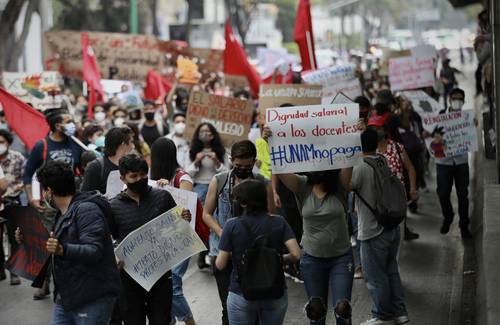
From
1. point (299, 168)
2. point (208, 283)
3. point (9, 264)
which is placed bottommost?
point (208, 283)

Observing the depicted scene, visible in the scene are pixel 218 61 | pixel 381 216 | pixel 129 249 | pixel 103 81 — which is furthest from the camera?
pixel 218 61

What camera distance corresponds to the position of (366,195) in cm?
880

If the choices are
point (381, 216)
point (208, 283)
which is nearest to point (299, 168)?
point (381, 216)

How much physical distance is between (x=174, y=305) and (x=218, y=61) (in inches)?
647

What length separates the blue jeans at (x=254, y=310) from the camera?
672 centimetres

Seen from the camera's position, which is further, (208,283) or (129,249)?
(208,283)

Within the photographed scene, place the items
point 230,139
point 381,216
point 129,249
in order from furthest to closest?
point 230,139 → point 381,216 → point 129,249

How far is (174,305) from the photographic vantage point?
351 inches

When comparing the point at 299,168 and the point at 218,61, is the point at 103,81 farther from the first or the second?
the point at 299,168

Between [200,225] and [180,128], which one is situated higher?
[180,128]

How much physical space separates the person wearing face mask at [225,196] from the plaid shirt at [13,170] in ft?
13.4

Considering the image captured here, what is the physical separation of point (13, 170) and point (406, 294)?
4.55 meters

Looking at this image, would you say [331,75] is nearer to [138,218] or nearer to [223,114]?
[223,114]

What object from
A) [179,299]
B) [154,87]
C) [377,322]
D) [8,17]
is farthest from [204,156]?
[8,17]
